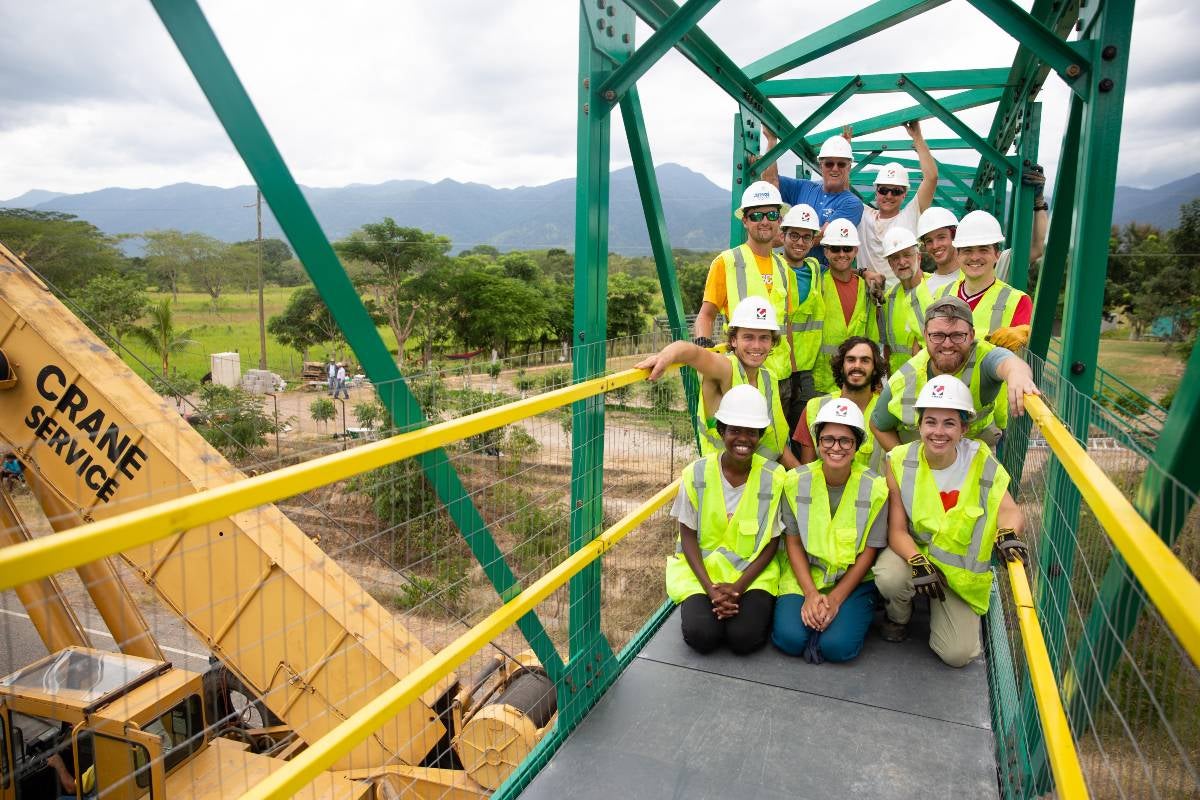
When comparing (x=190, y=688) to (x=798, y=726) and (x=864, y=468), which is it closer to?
(x=798, y=726)

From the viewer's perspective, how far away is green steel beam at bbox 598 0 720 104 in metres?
3.47

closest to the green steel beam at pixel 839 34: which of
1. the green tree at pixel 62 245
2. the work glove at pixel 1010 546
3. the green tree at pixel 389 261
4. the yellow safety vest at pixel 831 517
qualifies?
the yellow safety vest at pixel 831 517

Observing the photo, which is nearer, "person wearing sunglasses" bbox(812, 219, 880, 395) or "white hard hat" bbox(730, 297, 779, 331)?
"white hard hat" bbox(730, 297, 779, 331)

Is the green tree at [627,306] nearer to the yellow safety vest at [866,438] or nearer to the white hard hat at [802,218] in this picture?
the white hard hat at [802,218]

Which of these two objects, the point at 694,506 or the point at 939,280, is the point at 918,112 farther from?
the point at 694,506

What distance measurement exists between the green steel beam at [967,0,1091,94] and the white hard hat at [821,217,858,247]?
1496mm

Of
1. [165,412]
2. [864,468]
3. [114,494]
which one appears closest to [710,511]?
[864,468]

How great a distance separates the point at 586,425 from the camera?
3373 mm

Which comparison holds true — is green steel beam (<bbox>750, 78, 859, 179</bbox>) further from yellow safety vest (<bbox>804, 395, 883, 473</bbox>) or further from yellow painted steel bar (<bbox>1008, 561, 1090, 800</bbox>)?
yellow painted steel bar (<bbox>1008, 561, 1090, 800</bbox>)

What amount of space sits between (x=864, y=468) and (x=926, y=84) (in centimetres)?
605

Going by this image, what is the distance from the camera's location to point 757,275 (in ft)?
14.8

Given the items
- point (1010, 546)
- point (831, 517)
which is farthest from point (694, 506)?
point (1010, 546)

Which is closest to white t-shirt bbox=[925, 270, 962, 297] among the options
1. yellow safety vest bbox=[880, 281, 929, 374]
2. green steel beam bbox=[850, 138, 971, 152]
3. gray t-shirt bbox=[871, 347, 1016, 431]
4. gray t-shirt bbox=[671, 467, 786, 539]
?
yellow safety vest bbox=[880, 281, 929, 374]

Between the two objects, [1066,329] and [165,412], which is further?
[165,412]
